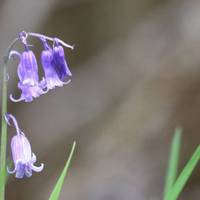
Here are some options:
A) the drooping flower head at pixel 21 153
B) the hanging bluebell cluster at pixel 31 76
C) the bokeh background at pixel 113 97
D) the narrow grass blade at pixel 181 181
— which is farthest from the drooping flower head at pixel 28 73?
the bokeh background at pixel 113 97

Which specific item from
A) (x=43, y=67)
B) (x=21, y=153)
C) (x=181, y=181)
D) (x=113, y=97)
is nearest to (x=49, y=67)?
(x=43, y=67)

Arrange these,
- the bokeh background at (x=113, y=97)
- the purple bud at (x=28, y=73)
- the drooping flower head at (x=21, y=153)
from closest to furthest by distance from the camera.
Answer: the purple bud at (x=28, y=73), the drooping flower head at (x=21, y=153), the bokeh background at (x=113, y=97)

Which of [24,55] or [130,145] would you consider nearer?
[24,55]

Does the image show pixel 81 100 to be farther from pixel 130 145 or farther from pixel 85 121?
pixel 130 145

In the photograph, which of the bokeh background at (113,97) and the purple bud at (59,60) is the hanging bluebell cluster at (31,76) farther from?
the bokeh background at (113,97)

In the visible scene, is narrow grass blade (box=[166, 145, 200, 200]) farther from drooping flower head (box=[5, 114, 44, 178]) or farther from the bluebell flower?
the bluebell flower

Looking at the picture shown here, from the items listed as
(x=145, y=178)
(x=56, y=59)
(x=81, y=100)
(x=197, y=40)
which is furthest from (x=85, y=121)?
(x=56, y=59)

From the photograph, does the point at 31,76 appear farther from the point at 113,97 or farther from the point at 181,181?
the point at 113,97

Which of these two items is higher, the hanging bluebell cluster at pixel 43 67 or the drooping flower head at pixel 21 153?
the hanging bluebell cluster at pixel 43 67
